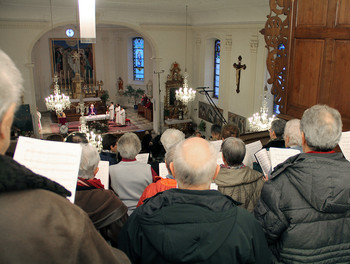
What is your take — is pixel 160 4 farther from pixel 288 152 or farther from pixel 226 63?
pixel 288 152

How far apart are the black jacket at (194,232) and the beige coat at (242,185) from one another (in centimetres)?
112

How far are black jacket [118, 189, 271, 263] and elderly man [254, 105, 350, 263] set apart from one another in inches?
16.9

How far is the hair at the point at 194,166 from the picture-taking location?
6.26ft

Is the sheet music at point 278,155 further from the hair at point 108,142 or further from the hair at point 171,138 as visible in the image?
the hair at point 108,142

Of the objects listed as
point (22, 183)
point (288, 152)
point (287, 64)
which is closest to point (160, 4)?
point (287, 64)

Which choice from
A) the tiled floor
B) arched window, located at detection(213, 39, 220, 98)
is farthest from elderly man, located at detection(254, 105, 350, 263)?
the tiled floor

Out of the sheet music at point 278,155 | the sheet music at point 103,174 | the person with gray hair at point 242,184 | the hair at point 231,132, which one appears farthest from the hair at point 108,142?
the sheet music at point 278,155

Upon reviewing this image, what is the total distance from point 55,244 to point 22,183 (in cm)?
18

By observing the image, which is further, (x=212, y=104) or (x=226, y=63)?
(x=212, y=104)

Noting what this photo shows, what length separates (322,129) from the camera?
243cm

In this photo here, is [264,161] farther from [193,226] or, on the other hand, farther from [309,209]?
[193,226]

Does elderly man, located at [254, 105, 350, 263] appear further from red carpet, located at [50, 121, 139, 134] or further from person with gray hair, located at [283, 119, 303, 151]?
red carpet, located at [50, 121, 139, 134]

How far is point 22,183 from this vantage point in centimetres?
95

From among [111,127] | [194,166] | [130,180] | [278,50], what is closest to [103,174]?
[130,180]
